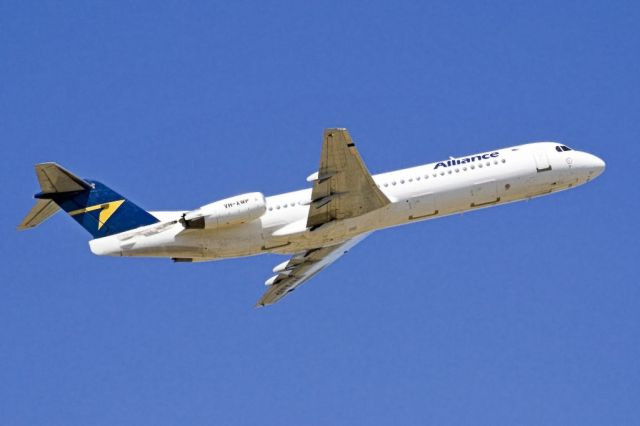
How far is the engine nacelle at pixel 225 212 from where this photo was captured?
43.8 meters

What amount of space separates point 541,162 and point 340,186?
11813mm

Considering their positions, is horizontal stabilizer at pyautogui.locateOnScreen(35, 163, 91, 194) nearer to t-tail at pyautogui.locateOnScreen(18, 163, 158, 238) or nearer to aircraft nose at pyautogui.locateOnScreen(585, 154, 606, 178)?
t-tail at pyautogui.locateOnScreen(18, 163, 158, 238)

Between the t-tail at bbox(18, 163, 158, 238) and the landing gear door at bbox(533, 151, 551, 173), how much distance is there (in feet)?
63.5

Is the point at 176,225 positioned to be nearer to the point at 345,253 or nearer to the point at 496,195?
the point at 345,253

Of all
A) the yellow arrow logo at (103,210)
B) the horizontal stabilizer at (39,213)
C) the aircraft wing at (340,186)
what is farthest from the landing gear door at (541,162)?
the horizontal stabilizer at (39,213)

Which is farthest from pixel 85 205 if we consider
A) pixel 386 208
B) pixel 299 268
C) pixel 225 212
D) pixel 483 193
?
pixel 483 193

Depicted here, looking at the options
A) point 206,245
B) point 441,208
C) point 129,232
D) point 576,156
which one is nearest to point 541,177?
point 576,156

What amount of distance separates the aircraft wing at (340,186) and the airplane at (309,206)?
0.05 m

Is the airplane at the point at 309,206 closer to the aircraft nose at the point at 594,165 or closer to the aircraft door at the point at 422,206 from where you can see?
the aircraft door at the point at 422,206

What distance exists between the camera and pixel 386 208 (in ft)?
149

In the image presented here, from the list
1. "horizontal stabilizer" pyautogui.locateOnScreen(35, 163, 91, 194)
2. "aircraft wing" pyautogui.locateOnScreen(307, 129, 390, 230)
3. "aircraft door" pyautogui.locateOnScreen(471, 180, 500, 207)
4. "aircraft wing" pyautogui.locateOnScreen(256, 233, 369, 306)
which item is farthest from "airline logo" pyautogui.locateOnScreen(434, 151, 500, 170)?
"horizontal stabilizer" pyautogui.locateOnScreen(35, 163, 91, 194)

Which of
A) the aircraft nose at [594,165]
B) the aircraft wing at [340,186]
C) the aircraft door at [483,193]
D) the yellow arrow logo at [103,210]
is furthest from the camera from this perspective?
the aircraft nose at [594,165]

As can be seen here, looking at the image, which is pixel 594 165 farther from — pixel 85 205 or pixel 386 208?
pixel 85 205

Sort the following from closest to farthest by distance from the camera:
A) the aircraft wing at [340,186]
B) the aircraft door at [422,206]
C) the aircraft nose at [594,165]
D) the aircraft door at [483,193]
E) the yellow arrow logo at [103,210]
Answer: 1. the aircraft wing at [340,186]
2. the yellow arrow logo at [103,210]
3. the aircraft door at [422,206]
4. the aircraft door at [483,193]
5. the aircraft nose at [594,165]
